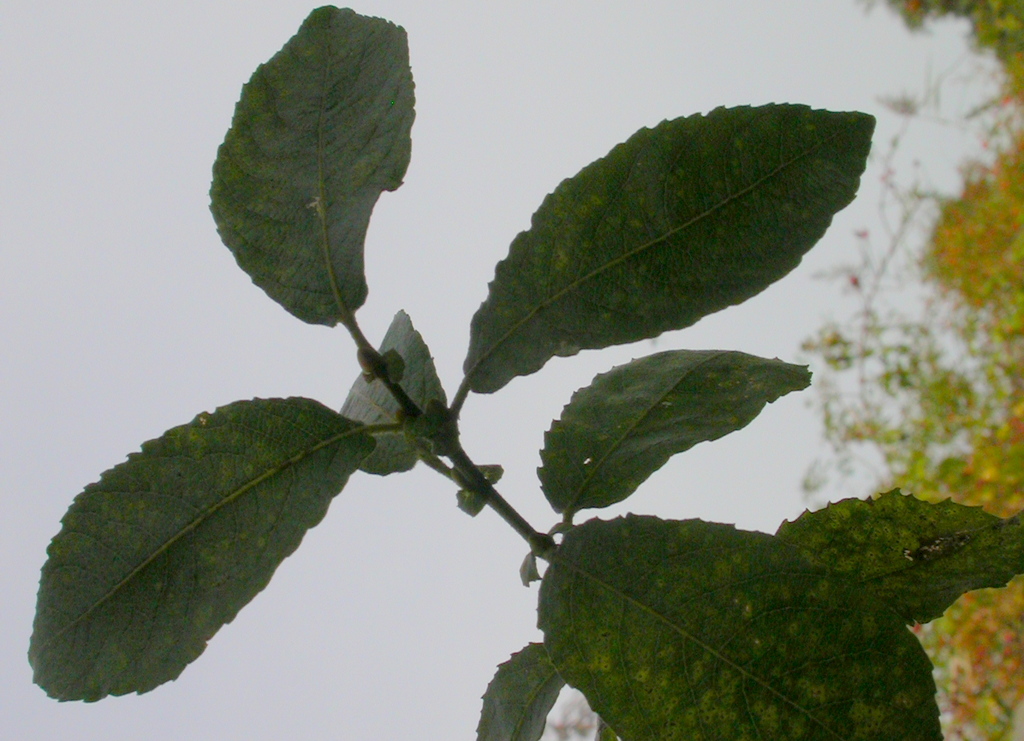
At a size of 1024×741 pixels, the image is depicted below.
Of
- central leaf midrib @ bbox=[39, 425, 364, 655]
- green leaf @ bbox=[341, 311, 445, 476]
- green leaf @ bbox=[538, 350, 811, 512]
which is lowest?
green leaf @ bbox=[538, 350, 811, 512]

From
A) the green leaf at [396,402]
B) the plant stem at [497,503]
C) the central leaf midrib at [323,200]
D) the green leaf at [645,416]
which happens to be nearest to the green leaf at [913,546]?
the green leaf at [645,416]

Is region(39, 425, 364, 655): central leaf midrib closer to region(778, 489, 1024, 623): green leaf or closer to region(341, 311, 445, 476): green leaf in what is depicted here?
region(341, 311, 445, 476): green leaf

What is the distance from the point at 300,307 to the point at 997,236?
148 inches

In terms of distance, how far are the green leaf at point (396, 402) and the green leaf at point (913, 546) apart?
0.38 meters

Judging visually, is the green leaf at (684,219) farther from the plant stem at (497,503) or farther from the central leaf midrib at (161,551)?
the central leaf midrib at (161,551)

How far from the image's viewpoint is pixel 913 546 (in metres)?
0.91

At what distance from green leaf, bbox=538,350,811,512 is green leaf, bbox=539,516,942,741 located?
0.12 metres

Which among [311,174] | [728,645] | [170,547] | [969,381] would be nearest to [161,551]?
[170,547]

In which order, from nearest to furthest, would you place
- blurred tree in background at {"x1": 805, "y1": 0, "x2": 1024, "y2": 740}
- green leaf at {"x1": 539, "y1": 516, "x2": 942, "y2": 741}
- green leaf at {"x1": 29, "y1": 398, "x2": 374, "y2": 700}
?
green leaf at {"x1": 539, "y1": 516, "x2": 942, "y2": 741}, green leaf at {"x1": 29, "y1": 398, "x2": 374, "y2": 700}, blurred tree in background at {"x1": 805, "y1": 0, "x2": 1024, "y2": 740}

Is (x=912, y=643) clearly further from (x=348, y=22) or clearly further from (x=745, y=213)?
(x=348, y=22)

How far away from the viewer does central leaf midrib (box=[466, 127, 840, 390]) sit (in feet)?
2.82

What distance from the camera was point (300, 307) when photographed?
0.92 m

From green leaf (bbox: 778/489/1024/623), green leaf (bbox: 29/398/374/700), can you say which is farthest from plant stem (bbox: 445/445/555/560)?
green leaf (bbox: 778/489/1024/623)

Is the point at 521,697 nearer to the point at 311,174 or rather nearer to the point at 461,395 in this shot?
the point at 461,395
